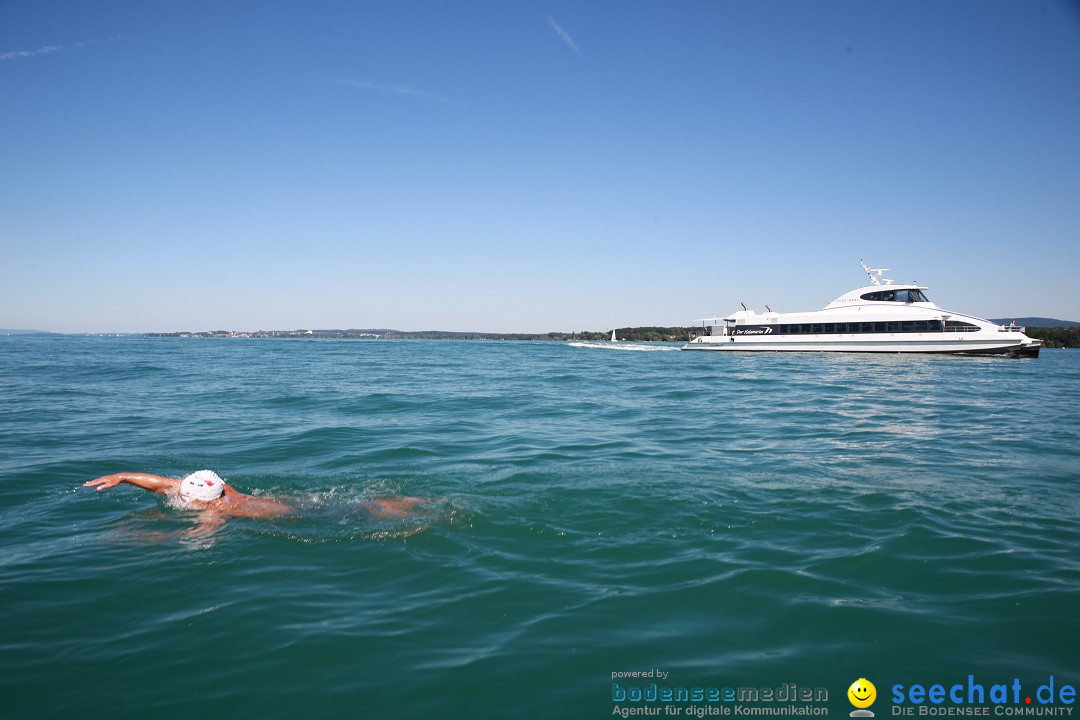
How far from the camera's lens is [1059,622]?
4.34 meters

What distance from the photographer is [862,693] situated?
12.0 ft

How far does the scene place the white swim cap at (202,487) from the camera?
6.91 meters

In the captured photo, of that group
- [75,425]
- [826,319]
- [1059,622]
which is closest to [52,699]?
[1059,622]

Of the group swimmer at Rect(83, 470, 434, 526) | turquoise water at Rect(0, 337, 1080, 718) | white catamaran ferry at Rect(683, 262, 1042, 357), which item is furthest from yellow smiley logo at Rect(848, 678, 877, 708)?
white catamaran ferry at Rect(683, 262, 1042, 357)

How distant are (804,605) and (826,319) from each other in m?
52.0

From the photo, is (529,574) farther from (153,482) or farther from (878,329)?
(878,329)

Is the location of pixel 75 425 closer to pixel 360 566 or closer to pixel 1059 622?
pixel 360 566

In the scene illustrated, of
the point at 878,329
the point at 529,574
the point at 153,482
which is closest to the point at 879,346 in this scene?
the point at 878,329

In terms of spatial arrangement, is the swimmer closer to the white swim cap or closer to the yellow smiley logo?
the white swim cap

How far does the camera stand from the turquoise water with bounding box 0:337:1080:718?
3.77m

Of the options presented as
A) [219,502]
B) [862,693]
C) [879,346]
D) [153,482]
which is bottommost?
[862,693]

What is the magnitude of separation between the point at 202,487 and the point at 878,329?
172ft

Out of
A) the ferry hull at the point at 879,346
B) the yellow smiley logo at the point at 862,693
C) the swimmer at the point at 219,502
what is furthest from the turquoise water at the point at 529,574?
the ferry hull at the point at 879,346

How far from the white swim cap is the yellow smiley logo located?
7064 mm
